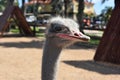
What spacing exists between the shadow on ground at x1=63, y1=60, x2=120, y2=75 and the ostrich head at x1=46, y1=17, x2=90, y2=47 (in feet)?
28.0

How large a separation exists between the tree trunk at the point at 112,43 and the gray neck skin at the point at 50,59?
1038 centimetres

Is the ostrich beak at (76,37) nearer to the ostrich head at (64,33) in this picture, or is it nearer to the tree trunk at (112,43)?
the ostrich head at (64,33)

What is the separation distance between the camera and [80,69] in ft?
43.2

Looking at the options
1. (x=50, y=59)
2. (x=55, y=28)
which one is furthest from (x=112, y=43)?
(x=50, y=59)

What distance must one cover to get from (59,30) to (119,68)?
9.66 metres

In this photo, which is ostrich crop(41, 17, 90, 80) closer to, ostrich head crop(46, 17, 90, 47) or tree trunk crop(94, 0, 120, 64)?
ostrich head crop(46, 17, 90, 47)

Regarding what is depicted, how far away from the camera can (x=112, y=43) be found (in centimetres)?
1470

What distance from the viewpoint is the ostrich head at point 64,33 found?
3.94m

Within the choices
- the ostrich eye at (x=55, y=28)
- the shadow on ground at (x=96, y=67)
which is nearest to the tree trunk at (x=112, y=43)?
the shadow on ground at (x=96, y=67)

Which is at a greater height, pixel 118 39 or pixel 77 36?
pixel 77 36

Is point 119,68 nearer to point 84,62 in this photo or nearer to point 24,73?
point 84,62

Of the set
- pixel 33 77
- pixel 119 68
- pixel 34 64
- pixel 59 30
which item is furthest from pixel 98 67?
pixel 59 30

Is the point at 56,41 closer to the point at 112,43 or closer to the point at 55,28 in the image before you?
the point at 55,28

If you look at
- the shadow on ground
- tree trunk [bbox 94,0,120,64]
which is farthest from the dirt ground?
tree trunk [bbox 94,0,120,64]
